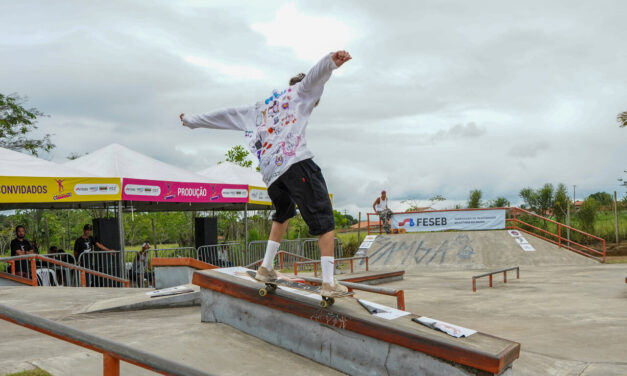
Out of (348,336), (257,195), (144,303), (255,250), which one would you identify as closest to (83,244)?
(257,195)

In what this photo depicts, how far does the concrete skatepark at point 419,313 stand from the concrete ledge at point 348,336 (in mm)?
130

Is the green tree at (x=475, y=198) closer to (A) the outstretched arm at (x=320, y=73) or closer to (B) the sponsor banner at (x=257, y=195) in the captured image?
(B) the sponsor banner at (x=257, y=195)

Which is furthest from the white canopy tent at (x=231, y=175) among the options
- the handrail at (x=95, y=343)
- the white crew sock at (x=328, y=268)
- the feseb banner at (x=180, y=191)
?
the handrail at (x=95, y=343)

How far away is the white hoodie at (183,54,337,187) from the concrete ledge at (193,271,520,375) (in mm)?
1032

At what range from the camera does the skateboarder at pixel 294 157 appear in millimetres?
3553

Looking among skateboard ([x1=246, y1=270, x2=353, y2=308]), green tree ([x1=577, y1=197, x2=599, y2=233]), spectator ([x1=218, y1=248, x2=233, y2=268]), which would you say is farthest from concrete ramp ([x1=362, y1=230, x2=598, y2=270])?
skateboard ([x1=246, y1=270, x2=353, y2=308])

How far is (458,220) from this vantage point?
19812mm

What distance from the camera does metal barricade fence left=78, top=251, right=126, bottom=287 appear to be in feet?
34.3

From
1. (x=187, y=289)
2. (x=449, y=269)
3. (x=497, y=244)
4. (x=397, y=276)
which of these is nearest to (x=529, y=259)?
(x=497, y=244)

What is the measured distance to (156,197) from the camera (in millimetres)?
11352

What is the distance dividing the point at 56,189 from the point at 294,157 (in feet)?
26.3

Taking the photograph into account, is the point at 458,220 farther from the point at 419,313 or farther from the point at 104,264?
the point at 104,264

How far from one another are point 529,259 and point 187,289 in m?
14.0

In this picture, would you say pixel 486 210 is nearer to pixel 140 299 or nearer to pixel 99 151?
pixel 99 151
